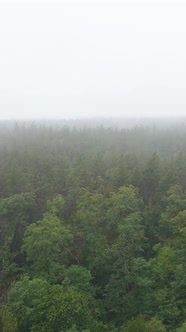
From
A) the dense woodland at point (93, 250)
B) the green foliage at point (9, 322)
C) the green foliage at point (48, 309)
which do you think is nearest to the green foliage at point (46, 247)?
the dense woodland at point (93, 250)

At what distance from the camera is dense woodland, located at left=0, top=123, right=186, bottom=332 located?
1800 centimetres

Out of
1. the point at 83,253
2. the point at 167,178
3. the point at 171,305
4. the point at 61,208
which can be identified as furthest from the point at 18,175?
the point at 171,305

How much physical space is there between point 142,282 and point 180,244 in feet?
16.4

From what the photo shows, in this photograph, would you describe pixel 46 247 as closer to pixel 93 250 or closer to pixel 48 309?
pixel 93 250

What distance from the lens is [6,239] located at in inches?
1143

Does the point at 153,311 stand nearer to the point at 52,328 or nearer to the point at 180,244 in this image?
the point at 180,244

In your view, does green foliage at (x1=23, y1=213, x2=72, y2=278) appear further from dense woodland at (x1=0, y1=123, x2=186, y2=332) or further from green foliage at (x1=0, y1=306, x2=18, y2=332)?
green foliage at (x1=0, y1=306, x2=18, y2=332)

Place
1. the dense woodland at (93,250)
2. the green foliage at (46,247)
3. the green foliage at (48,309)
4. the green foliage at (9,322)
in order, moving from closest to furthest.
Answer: the green foliage at (48,309), the green foliage at (9,322), the dense woodland at (93,250), the green foliage at (46,247)

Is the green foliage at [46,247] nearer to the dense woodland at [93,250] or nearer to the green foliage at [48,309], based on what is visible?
the dense woodland at [93,250]

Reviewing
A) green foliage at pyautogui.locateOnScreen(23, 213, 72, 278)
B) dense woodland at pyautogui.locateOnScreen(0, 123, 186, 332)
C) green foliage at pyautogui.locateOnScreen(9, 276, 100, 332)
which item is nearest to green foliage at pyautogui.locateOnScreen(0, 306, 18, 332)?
dense woodland at pyautogui.locateOnScreen(0, 123, 186, 332)

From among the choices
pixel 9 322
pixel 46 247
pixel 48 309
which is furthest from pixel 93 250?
pixel 9 322

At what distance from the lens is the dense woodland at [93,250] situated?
59.1 ft

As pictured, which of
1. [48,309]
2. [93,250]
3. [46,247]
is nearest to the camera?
[48,309]

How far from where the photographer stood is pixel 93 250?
26.2 metres
